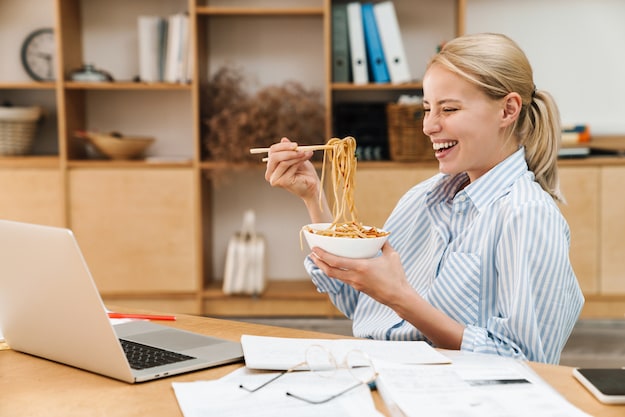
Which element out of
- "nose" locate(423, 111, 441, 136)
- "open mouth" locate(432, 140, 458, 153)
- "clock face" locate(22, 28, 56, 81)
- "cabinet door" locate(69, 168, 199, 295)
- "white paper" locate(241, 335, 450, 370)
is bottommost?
"cabinet door" locate(69, 168, 199, 295)

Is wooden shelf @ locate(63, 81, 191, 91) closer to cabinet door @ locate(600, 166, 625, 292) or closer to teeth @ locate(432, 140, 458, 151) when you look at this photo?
cabinet door @ locate(600, 166, 625, 292)

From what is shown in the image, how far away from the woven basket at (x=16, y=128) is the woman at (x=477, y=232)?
229cm

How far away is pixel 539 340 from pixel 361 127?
2.23 m

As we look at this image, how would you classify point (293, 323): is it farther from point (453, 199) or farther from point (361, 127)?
point (453, 199)

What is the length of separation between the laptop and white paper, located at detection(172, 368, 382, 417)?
108 mm

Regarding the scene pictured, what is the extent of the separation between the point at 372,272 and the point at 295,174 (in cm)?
48

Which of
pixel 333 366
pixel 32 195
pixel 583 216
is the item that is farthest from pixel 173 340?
pixel 583 216

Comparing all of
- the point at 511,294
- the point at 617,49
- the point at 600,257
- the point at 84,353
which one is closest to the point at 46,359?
the point at 84,353

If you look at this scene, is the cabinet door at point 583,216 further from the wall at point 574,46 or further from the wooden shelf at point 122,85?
the wooden shelf at point 122,85

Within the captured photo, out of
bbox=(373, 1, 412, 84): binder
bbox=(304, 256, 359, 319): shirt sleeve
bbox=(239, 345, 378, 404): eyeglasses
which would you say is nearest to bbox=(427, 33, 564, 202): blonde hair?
bbox=(304, 256, 359, 319): shirt sleeve

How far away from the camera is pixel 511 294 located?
1.51 metres

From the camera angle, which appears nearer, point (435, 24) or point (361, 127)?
point (361, 127)

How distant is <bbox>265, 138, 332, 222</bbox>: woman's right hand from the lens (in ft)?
5.77

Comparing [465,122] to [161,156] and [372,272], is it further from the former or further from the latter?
[161,156]
